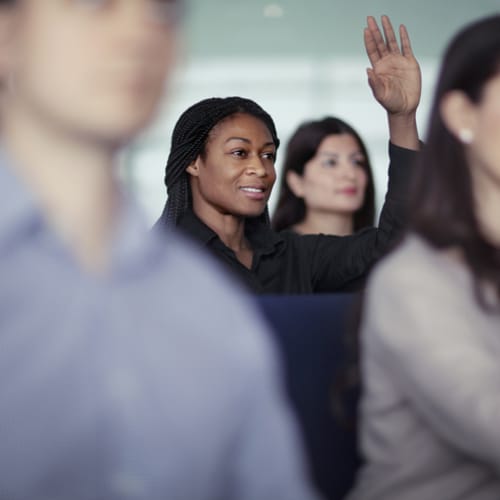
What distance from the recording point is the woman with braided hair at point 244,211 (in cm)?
270

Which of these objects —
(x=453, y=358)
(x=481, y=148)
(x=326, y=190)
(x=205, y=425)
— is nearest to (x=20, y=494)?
(x=205, y=425)

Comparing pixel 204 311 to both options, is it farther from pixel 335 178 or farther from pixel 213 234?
pixel 335 178

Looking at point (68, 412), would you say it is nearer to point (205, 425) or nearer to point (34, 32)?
point (205, 425)

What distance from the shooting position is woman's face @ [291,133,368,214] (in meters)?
4.33

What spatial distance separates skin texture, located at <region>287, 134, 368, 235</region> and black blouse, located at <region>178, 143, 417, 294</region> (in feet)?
4.69

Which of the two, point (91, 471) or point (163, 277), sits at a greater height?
point (163, 277)

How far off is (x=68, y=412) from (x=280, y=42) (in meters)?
7.20

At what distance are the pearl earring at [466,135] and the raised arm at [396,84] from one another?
66 centimetres

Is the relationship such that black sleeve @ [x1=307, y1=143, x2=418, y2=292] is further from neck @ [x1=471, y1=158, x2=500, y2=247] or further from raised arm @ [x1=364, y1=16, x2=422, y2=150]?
neck @ [x1=471, y1=158, x2=500, y2=247]

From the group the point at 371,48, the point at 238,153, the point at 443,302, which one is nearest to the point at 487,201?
the point at 443,302

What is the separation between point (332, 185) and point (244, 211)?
1.56m

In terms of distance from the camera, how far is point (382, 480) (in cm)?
122

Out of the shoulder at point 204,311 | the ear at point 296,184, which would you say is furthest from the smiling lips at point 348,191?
the shoulder at point 204,311

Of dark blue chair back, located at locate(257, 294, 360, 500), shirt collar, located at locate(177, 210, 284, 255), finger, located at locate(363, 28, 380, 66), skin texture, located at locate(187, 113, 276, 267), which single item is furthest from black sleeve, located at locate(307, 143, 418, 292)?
dark blue chair back, located at locate(257, 294, 360, 500)
